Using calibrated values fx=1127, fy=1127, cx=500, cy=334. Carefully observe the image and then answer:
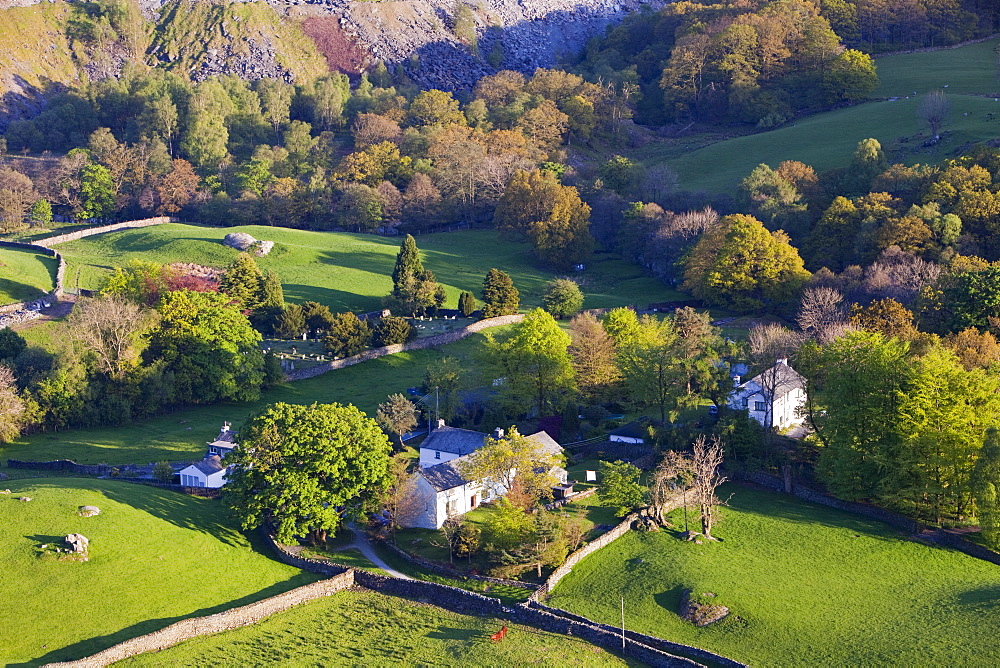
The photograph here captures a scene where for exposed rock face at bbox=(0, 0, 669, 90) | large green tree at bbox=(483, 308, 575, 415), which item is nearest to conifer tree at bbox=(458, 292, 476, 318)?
large green tree at bbox=(483, 308, 575, 415)

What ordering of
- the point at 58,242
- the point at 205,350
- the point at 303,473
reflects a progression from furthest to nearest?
the point at 58,242
the point at 205,350
the point at 303,473

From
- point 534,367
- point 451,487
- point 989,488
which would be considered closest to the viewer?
point 989,488

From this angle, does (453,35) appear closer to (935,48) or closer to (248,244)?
(935,48)

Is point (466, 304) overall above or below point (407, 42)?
below

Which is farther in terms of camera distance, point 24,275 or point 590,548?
point 24,275

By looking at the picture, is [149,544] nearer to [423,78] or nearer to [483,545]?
[483,545]

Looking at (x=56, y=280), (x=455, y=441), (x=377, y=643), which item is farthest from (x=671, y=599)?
(x=56, y=280)

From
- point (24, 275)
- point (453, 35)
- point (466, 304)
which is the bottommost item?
point (466, 304)
